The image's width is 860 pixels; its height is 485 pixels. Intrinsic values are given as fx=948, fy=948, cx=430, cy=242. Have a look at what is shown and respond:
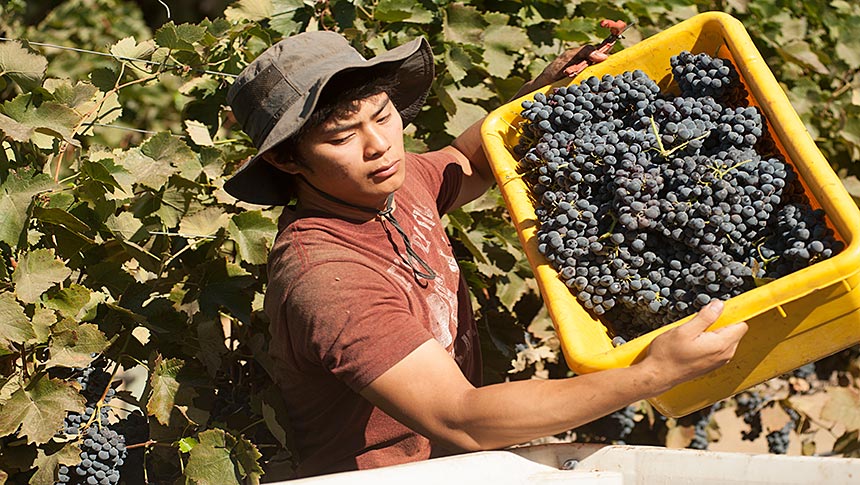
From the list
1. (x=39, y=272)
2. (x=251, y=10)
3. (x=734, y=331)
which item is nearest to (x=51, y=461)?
(x=39, y=272)

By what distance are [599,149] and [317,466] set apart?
32.6 inches

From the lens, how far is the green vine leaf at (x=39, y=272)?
71.5 inches

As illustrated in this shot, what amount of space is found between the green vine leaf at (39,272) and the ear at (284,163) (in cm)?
47

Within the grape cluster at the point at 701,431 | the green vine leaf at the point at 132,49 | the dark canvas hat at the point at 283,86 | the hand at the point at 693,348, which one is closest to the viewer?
the hand at the point at 693,348

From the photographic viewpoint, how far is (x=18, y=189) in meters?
1.85

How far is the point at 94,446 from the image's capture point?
74.3 inches

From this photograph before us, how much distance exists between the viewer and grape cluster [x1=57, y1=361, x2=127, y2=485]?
189 centimetres

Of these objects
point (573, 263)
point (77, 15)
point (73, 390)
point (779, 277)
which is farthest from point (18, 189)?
point (77, 15)

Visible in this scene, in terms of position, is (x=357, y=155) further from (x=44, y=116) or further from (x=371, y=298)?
(x=44, y=116)

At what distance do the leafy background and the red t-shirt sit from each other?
4.5 inches

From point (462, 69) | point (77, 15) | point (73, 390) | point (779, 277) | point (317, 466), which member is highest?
point (779, 277)

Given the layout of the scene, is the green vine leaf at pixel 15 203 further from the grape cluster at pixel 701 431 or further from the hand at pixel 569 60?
the grape cluster at pixel 701 431

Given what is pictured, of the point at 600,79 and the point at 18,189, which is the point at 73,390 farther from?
the point at 600,79

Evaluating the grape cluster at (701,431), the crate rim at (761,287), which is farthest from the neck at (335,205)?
the grape cluster at (701,431)
